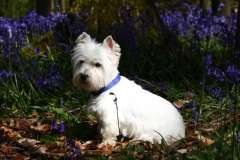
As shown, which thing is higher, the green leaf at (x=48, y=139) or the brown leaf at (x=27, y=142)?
the green leaf at (x=48, y=139)

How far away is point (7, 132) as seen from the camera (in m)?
4.95

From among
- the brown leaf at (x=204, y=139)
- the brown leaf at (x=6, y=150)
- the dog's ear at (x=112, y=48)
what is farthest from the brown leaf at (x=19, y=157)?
the brown leaf at (x=204, y=139)

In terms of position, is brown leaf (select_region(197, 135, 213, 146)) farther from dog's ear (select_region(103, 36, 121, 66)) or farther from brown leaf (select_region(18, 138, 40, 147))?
brown leaf (select_region(18, 138, 40, 147))

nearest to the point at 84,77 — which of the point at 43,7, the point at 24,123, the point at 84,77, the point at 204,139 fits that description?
the point at 84,77

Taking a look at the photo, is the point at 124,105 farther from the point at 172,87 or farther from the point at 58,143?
the point at 172,87

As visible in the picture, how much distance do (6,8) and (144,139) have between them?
24.6 metres

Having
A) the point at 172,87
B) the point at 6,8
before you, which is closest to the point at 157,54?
the point at 172,87

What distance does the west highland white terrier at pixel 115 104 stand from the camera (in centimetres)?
449

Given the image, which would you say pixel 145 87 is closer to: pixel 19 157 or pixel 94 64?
pixel 94 64

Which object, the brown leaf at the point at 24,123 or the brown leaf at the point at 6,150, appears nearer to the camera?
Result: the brown leaf at the point at 6,150

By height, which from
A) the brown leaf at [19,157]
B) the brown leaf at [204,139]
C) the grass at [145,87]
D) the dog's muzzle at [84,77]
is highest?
the dog's muzzle at [84,77]

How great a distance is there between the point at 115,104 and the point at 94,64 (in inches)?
19.4

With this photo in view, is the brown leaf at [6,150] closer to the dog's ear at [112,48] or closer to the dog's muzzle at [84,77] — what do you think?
the dog's muzzle at [84,77]

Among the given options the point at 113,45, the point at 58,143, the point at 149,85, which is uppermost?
the point at 113,45
